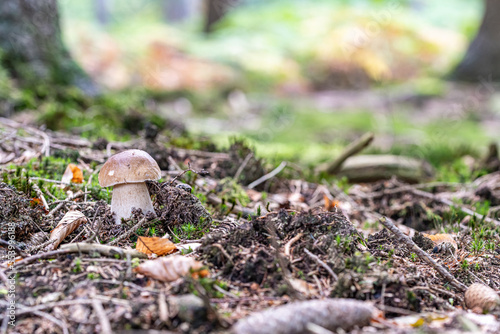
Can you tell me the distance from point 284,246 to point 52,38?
560 cm

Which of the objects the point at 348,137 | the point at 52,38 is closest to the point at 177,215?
the point at 52,38

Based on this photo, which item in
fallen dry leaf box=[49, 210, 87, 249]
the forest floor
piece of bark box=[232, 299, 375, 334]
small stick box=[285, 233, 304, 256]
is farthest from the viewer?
fallen dry leaf box=[49, 210, 87, 249]

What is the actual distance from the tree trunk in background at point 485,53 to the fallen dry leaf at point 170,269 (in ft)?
40.5

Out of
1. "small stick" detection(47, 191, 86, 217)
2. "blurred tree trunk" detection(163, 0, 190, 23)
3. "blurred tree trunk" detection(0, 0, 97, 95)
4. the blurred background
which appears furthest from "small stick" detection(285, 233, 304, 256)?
"blurred tree trunk" detection(163, 0, 190, 23)

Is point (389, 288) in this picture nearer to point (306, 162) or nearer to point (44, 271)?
point (44, 271)

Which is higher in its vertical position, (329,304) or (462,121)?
(329,304)

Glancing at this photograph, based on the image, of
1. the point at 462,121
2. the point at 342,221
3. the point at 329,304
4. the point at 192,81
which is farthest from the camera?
the point at 192,81

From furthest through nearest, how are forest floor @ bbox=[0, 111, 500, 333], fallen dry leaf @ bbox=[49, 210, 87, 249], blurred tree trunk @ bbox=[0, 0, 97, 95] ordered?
blurred tree trunk @ bbox=[0, 0, 97, 95]
fallen dry leaf @ bbox=[49, 210, 87, 249]
forest floor @ bbox=[0, 111, 500, 333]

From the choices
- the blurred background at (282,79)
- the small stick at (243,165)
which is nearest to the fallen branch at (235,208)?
the small stick at (243,165)

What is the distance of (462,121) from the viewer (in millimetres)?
9461

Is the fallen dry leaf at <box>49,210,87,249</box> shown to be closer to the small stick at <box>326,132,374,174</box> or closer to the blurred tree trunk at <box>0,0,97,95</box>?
the small stick at <box>326,132,374,174</box>

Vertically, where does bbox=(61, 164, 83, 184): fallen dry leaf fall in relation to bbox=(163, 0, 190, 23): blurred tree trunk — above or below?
below

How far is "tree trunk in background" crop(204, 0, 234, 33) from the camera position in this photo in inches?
717

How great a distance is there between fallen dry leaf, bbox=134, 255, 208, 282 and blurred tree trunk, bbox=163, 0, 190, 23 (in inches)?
1125
